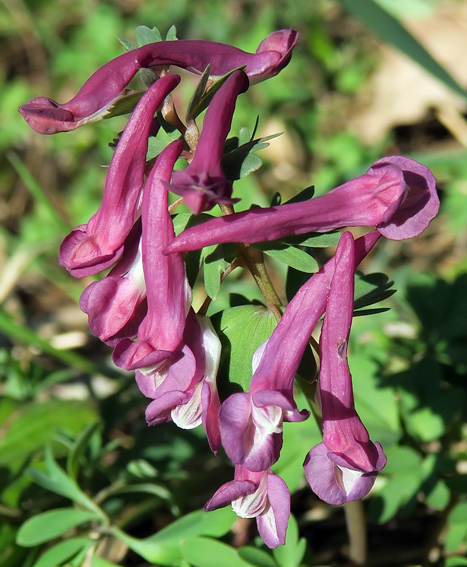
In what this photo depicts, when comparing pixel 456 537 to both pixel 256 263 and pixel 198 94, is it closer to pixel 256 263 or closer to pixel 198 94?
pixel 256 263

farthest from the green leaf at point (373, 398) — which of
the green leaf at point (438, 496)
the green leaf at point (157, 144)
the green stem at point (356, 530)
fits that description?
the green leaf at point (157, 144)

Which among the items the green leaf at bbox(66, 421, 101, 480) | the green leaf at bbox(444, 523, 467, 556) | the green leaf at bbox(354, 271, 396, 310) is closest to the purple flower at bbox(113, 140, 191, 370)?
Answer: the green leaf at bbox(354, 271, 396, 310)

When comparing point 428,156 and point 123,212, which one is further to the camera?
point 428,156

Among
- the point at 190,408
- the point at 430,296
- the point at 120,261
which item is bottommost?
the point at 430,296

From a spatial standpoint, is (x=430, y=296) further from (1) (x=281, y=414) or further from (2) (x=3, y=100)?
(2) (x=3, y=100)

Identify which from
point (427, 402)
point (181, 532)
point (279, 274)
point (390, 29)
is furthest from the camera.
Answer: point (279, 274)

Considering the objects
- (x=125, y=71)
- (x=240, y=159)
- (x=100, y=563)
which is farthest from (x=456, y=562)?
(x=125, y=71)

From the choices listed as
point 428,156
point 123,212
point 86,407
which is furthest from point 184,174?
point 428,156
